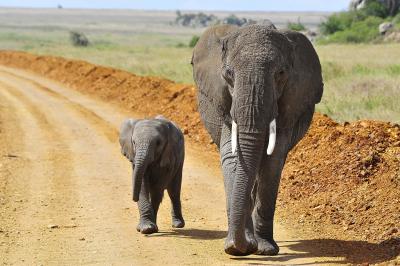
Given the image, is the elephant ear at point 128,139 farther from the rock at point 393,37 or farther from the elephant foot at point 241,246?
the rock at point 393,37

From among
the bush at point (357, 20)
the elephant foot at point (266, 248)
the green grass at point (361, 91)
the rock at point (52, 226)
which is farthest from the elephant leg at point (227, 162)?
the bush at point (357, 20)

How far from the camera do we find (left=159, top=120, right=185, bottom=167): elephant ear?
10805 mm

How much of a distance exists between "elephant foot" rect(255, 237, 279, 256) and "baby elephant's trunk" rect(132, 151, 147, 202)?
1.82m

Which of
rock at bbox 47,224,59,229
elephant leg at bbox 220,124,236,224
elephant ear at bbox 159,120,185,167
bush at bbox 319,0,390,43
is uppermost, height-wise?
elephant leg at bbox 220,124,236,224

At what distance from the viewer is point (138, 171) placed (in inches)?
Answer: 408

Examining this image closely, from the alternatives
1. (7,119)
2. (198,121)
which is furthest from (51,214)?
(7,119)

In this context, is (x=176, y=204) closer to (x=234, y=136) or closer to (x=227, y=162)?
(x=227, y=162)

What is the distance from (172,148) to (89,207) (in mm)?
2199

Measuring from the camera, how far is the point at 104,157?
17.2 meters

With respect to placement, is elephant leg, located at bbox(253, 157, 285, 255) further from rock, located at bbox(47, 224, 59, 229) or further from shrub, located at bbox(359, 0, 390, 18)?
shrub, located at bbox(359, 0, 390, 18)

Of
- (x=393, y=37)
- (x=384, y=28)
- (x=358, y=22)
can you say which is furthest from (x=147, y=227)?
(x=358, y=22)

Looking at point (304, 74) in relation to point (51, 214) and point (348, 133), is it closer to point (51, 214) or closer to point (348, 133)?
point (51, 214)

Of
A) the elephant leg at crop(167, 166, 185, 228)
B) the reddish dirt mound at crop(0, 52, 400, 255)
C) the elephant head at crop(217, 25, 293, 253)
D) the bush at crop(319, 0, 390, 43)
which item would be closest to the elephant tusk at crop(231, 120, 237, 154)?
the elephant head at crop(217, 25, 293, 253)

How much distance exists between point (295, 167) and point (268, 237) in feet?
17.4
